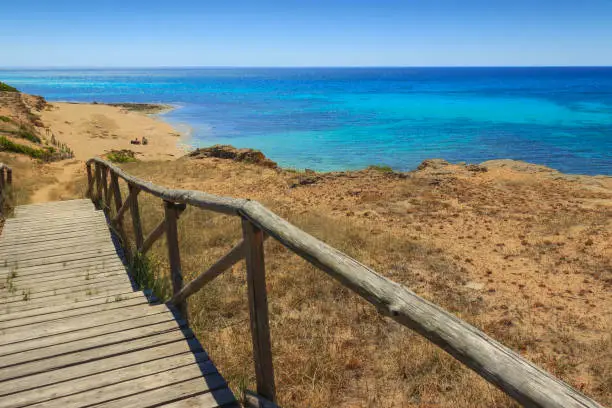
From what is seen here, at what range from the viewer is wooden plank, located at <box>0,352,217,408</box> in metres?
2.90

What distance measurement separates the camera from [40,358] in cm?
340

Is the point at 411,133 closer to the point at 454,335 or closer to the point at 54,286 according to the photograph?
the point at 54,286

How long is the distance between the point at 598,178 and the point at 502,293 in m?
14.7

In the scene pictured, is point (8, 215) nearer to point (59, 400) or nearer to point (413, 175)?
point (59, 400)

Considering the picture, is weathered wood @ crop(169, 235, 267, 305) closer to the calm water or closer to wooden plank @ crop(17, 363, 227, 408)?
wooden plank @ crop(17, 363, 227, 408)

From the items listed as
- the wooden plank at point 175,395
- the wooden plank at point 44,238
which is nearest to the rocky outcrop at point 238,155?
the wooden plank at point 44,238

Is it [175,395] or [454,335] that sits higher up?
[454,335]

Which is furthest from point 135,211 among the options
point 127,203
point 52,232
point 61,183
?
point 61,183

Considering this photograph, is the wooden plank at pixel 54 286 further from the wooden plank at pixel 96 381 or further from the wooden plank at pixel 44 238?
the wooden plank at pixel 96 381

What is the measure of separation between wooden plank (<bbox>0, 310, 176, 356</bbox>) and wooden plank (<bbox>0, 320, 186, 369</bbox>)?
30 millimetres

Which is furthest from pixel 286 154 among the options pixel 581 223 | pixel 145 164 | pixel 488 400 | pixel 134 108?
pixel 134 108

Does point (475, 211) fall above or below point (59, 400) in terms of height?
below

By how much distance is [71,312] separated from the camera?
14.4ft

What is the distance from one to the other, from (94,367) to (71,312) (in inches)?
52.6
